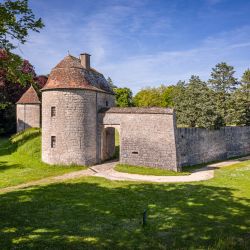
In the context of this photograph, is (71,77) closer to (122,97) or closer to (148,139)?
(148,139)

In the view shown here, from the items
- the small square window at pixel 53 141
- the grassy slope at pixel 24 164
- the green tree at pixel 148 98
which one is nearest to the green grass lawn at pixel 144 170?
the grassy slope at pixel 24 164

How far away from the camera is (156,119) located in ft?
76.2

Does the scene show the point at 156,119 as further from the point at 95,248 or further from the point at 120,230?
the point at 95,248

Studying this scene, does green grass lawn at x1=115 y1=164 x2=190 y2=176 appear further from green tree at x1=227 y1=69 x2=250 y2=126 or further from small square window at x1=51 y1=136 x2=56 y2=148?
green tree at x1=227 y1=69 x2=250 y2=126

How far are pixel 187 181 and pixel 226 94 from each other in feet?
120

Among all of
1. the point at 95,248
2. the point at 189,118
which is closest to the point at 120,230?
the point at 95,248

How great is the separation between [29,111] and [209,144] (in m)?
27.4

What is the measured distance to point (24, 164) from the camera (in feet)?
82.6

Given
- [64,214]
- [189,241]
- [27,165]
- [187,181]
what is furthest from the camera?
[27,165]

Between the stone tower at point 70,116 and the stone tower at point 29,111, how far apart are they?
18634mm

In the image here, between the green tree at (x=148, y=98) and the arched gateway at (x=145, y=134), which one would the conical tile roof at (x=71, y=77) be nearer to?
the arched gateway at (x=145, y=134)

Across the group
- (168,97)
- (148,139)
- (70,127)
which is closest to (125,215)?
(148,139)

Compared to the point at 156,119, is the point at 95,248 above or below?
below

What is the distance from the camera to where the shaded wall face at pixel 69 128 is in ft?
78.5
